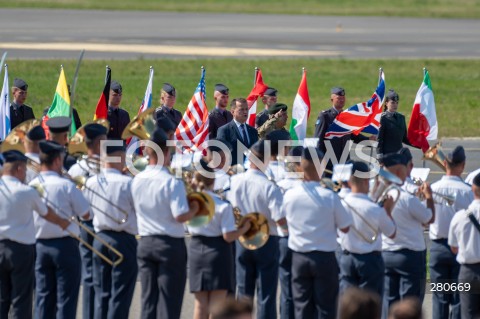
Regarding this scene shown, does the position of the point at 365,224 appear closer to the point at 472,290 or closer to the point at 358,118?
the point at 472,290

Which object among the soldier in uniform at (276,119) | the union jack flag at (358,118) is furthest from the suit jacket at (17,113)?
the union jack flag at (358,118)

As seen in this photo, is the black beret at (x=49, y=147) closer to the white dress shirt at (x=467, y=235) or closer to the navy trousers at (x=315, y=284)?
the navy trousers at (x=315, y=284)

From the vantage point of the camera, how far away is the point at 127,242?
38.7 ft

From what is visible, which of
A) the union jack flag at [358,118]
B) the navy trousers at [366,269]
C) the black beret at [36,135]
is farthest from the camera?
the union jack flag at [358,118]

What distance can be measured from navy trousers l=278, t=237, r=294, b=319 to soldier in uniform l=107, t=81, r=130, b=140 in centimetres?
610

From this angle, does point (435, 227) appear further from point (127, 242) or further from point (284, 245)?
point (127, 242)

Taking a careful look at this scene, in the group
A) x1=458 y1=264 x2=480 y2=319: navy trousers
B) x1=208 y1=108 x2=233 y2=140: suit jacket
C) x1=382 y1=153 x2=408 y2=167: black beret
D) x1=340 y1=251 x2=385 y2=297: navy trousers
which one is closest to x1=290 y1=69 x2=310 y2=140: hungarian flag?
x1=208 y1=108 x2=233 y2=140: suit jacket

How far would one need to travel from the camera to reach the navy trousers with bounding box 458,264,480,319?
36.7 feet

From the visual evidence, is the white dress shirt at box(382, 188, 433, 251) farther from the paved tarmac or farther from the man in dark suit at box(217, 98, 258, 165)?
the paved tarmac

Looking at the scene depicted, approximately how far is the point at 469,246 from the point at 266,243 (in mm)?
2070

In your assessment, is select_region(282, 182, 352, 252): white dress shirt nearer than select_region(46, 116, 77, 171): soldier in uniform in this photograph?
Yes

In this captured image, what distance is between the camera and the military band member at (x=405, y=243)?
11734mm

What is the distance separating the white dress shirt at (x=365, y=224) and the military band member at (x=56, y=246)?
2.53 m

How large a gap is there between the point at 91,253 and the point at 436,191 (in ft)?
11.9
